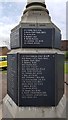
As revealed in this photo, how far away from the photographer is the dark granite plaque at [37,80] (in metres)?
5.07

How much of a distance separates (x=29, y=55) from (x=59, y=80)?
115 centimetres

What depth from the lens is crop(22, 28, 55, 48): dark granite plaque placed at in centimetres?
514

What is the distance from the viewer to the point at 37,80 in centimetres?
509

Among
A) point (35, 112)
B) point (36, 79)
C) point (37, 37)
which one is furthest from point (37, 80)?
point (37, 37)

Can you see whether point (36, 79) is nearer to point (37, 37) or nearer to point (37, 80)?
point (37, 80)

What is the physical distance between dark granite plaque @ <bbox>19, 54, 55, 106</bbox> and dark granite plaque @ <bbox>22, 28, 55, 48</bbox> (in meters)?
0.34

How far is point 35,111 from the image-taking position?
5000 millimetres

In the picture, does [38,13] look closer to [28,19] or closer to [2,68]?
[28,19]

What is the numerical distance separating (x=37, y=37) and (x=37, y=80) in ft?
3.79

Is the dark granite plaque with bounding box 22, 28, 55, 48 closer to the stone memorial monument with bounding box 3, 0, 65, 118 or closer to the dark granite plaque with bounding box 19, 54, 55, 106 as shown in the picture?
the stone memorial monument with bounding box 3, 0, 65, 118

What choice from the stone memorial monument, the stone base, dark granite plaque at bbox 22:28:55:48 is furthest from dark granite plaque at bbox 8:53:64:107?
dark granite plaque at bbox 22:28:55:48

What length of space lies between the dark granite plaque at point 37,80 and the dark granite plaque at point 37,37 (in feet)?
1.11

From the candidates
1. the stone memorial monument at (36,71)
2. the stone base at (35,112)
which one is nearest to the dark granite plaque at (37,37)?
the stone memorial monument at (36,71)

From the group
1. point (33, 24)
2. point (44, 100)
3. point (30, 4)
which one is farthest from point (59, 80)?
point (30, 4)
